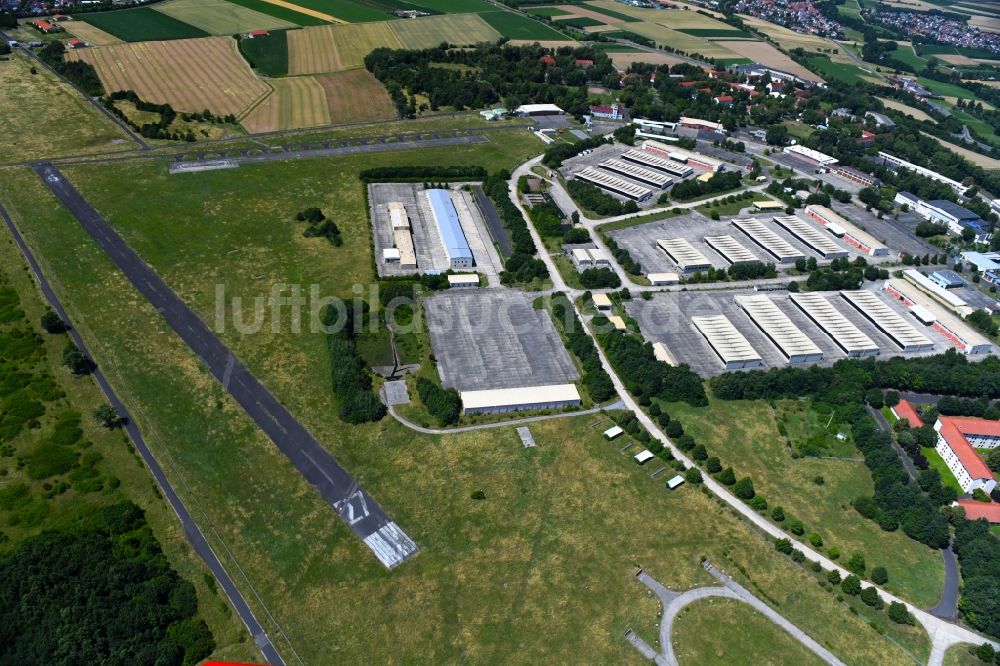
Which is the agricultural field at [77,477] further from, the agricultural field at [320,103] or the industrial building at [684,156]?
the industrial building at [684,156]

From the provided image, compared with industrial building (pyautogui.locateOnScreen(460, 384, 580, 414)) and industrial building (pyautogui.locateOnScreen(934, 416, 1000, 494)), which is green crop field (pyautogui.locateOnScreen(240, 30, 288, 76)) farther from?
industrial building (pyautogui.locateOnScreen(934, 416, 1000, 494))

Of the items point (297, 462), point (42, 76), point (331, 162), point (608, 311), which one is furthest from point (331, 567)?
point (42, 76)

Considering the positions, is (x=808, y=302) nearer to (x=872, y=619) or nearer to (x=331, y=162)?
(x=872, y=619)

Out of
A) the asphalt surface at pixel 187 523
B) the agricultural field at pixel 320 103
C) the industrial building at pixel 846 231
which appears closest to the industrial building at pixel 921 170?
the industrial building at pixel 846 231

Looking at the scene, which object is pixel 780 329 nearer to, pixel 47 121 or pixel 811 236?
pixel 811 236

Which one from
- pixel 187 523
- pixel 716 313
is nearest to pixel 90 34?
pixel 187 523
